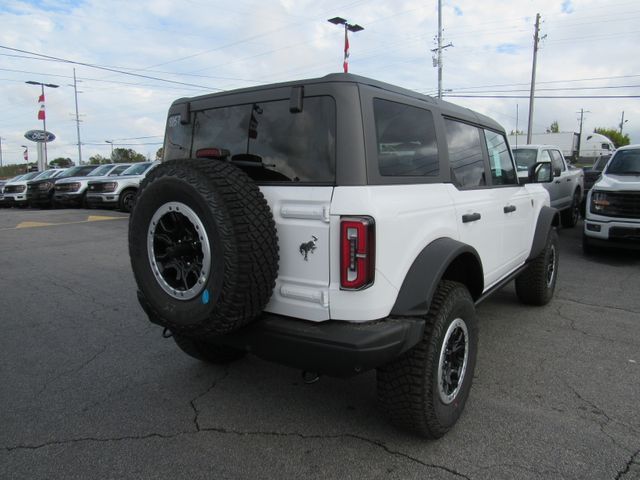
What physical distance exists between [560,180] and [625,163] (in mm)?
1627

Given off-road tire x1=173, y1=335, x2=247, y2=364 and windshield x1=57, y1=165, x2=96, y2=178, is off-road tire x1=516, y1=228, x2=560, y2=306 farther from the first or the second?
windshield x1=57, y1=165, x2=96, y2=178

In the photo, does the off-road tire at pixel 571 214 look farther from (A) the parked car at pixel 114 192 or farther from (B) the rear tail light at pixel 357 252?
(A) the parked car at pixel 114 192

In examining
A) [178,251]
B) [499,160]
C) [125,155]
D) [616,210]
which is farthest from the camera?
[125,155]

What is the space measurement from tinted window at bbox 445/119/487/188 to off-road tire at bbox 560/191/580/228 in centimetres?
796

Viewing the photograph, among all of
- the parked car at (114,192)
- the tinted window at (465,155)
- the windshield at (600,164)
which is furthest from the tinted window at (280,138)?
the parked car at (114,192)

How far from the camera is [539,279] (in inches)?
189

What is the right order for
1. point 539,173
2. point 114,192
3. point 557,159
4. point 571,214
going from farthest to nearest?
point 114,192, point 571,214, point 557,159, point 539,173

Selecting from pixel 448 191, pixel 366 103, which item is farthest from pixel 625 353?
pixel 366 103

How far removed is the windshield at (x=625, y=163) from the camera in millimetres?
7750

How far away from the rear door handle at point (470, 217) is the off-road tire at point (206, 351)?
184 cm

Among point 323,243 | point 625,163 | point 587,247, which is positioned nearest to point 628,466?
point 323,243

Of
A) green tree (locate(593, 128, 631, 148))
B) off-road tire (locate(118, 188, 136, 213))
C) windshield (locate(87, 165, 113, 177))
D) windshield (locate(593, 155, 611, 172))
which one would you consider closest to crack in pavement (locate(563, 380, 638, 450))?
windshield (locate(593, 155, 611, 172))

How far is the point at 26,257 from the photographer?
8.07m

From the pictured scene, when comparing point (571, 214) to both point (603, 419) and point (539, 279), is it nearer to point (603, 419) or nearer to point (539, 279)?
point (539, 279)
